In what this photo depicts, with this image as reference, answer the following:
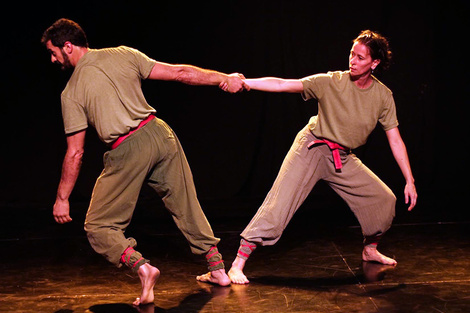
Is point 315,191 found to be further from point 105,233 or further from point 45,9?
point 105,233

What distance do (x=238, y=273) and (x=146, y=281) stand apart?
58 centimetres

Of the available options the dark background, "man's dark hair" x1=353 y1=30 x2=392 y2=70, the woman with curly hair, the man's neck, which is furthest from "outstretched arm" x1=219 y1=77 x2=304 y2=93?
the dark background

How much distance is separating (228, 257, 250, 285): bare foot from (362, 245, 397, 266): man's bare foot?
745 millimetres

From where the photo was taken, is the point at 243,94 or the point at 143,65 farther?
the point at 243,94

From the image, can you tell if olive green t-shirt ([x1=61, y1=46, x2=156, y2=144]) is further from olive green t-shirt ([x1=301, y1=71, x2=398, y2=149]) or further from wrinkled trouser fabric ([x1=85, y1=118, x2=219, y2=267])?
olive green t-shirt ([x1=301, y1=71, x2=398, y2=149])

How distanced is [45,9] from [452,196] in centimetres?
375

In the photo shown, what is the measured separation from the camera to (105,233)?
324 centimetres

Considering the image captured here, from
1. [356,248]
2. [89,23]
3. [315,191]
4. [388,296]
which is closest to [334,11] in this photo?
[315,191]

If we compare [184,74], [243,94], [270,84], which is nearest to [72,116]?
[184,74]

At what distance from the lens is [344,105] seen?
3.63 m

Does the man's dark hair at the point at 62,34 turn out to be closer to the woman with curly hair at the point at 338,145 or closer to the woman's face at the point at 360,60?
the woman with curly hair at the point at 338,145

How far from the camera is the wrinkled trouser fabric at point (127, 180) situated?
128 inches

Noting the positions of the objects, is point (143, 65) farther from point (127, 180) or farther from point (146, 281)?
point (146, 281)

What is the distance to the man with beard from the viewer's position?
10.3 ft
